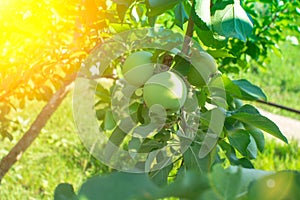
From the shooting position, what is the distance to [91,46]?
1.53 m

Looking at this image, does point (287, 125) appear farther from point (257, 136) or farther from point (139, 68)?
point (139, 68)

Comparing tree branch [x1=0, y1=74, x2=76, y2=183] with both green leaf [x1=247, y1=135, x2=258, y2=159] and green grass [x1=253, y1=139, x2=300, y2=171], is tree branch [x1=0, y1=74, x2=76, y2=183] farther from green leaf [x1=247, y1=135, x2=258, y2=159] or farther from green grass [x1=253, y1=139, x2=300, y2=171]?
green grass [x1=253, y1=139, x2=300, y2=171]

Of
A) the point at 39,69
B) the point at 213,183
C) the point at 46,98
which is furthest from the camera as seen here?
the point at 46,98

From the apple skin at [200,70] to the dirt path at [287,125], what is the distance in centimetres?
283

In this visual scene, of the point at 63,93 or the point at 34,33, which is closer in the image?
the point at 34,33

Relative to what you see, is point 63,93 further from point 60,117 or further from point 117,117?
point 60,117

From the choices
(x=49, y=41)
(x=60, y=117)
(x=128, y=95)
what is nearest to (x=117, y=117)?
(x=128, y=95)

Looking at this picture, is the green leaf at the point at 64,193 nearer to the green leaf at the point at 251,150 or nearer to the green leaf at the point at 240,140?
the green leaf at the point at 240,140

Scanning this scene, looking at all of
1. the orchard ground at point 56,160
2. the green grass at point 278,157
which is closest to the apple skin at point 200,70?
the orchard ground at point 56,160

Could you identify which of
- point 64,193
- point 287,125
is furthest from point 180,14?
point 287,125

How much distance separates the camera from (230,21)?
3.09 ft

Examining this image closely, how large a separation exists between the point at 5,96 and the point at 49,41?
206 millimetres

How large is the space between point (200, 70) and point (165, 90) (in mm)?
99

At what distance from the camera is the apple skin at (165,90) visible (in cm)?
84
